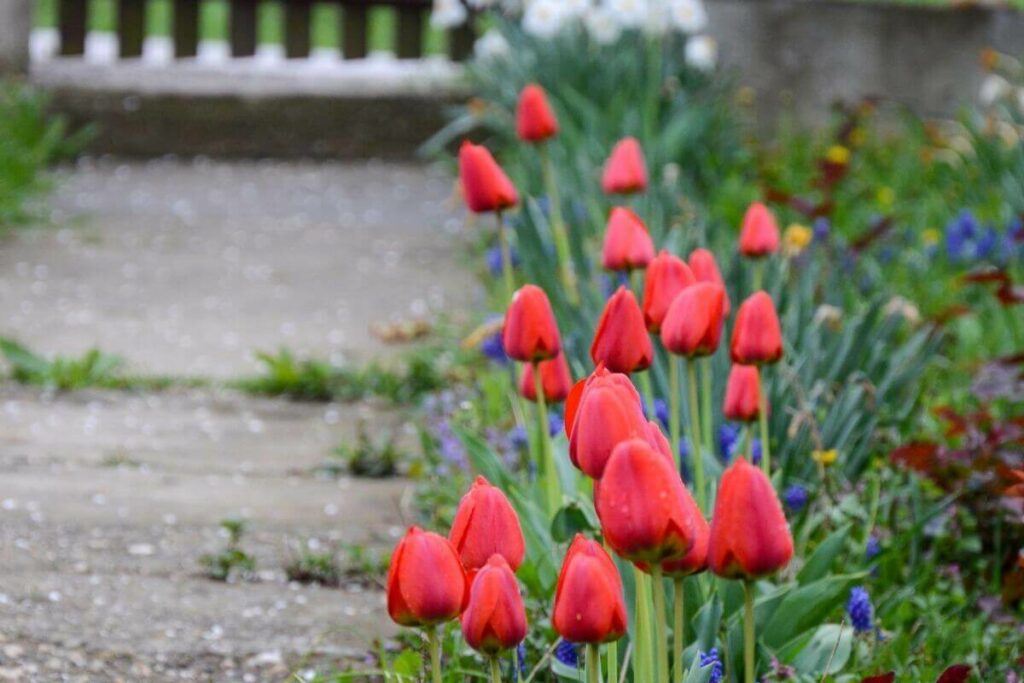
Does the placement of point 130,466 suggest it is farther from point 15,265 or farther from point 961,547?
point 15,265

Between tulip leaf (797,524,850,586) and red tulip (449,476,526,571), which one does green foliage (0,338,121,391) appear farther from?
red tulip (449,476,526,571)

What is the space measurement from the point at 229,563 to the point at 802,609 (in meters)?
0.89

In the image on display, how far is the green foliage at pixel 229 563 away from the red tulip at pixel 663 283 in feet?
2.76

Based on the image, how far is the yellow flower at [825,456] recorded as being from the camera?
217cm

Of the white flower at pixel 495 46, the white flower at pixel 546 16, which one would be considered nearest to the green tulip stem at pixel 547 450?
the white flower at pixel 546 16

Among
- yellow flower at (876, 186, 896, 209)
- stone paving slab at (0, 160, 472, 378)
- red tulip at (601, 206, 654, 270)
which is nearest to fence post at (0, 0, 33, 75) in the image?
stone paving slab at (0, 160, 472, 378)

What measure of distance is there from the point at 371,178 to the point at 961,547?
403 cm

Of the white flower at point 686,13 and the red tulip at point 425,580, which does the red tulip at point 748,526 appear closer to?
the red tulip at point 425,580

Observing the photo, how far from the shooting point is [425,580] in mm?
1161

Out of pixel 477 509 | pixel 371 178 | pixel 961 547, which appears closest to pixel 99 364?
pixel 961 547

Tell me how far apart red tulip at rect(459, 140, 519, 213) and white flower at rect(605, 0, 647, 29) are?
10.3 feet

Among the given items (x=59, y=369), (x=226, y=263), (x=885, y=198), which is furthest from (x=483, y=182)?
(x=885, y=198)

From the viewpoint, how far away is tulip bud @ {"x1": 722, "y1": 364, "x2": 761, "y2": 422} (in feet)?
6.20

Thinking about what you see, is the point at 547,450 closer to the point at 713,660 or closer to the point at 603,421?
the point at 713,660
